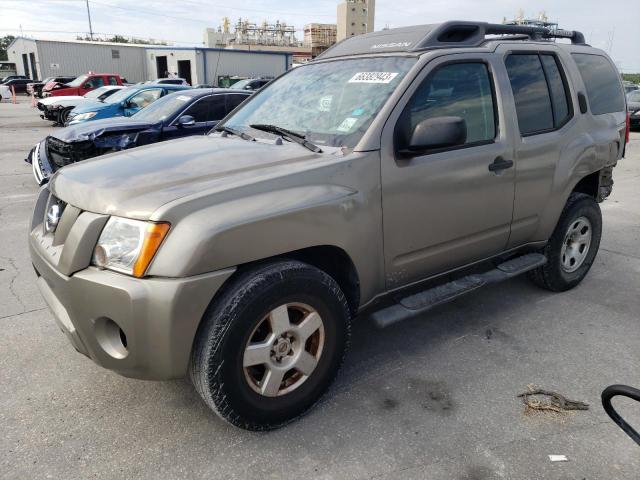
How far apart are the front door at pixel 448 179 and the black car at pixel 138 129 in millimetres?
4642

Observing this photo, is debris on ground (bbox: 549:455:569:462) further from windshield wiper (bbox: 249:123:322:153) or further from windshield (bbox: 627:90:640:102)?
windshield (bbox: 627:90:640:102)

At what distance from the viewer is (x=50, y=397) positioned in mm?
A: 2803

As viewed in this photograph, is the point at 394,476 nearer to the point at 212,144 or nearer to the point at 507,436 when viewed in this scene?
the point at 507,436

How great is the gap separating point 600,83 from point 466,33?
1.61m

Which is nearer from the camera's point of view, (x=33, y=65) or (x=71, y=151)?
(x=71, y=151)

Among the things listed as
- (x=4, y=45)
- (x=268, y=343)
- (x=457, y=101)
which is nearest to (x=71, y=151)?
(x=457, y=101)

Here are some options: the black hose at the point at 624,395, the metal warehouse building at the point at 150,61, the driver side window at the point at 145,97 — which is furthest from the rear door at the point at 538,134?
the metal warehouse building at the point at 150,61

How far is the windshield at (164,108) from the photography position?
8039 mm

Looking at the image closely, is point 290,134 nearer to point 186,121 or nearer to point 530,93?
point 530,93

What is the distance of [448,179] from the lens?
300cm

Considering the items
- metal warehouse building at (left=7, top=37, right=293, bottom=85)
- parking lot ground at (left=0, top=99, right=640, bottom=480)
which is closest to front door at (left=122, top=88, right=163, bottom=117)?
parking lot ground at (left=0, top=99, right=640, bottom=480)

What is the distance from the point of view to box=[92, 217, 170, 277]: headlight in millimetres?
2107

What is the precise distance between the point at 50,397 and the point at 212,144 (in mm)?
1690

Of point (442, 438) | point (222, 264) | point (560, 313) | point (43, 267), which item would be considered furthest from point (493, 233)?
point (43, 267)
